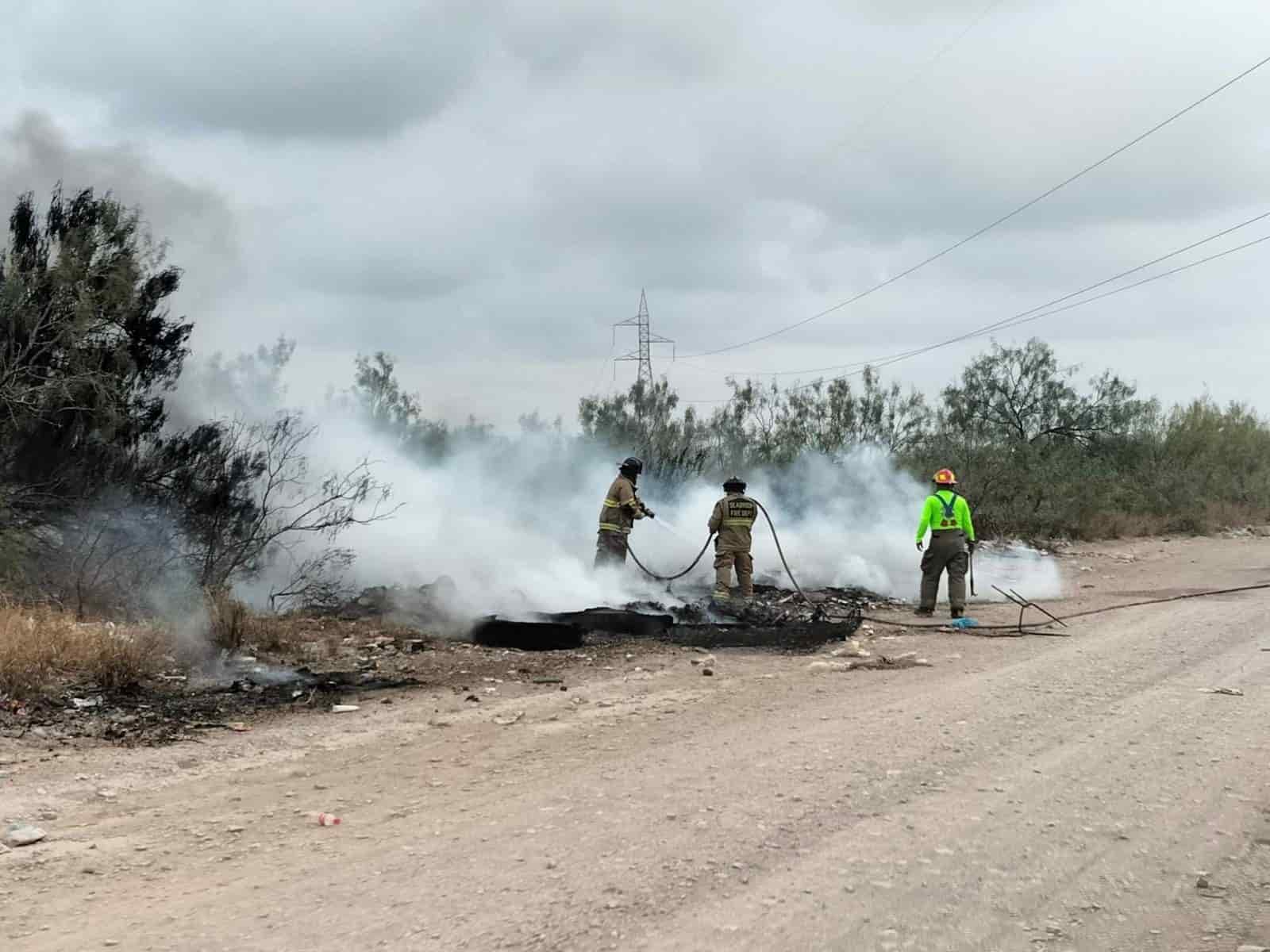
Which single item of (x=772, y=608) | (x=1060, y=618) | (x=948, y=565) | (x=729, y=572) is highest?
(x=948, y=565)

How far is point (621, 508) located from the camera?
14359mm

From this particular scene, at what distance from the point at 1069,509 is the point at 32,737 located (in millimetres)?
26274

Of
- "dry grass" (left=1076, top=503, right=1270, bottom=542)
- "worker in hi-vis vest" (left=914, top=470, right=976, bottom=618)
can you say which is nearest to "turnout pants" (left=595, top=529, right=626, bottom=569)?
"worker in hi-vis vest" (left=914, top=470, right=976, bottom=618)

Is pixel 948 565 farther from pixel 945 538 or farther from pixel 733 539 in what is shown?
pixel 733 539

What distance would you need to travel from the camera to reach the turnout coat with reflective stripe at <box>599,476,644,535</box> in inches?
562

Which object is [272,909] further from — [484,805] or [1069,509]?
[1069,509]

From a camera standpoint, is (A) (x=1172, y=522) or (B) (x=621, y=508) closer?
(B) (x=621, y=508)

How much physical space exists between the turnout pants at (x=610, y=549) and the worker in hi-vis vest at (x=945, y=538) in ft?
12.7

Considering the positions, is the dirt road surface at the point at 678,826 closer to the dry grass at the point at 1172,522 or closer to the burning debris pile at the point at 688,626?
the burning debris pile at the point at 688,626

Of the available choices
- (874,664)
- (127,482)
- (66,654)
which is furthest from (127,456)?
(874,664)

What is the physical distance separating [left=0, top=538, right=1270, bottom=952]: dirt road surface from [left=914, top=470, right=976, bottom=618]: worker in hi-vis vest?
543 centimetres

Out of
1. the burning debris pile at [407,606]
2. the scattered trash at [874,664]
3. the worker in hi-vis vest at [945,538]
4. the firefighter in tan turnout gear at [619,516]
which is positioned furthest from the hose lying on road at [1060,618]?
the burning debris pile at [407,606]

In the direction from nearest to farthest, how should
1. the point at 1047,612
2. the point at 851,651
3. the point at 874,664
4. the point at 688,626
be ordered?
the point at 874,664, the point at 851,651, the point at 688,626, the point at 1047,612

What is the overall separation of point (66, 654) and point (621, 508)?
25.2 ft
